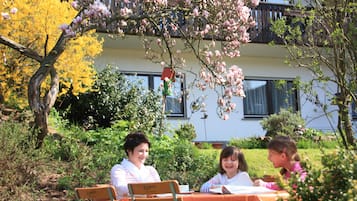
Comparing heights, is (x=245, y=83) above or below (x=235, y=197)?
above

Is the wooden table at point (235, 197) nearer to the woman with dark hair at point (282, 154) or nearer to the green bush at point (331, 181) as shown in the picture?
the woman with dark hair at point (282, 154)

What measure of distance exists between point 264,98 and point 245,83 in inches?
33.5

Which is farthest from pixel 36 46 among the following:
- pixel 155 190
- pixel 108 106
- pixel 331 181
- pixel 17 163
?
pixel 331 181

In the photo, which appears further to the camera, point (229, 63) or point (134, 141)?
point (229, 63)

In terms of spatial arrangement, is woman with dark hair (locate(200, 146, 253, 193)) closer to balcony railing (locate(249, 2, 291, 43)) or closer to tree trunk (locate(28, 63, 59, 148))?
tree trunk (locate(28, 63, 59, 148))

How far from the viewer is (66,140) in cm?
1030

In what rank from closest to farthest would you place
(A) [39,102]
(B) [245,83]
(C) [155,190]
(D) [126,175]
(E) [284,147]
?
(C) [155,190] < (E) [284,147] < (D) [126,175] < (A) [39,102] < (B) [245,83]

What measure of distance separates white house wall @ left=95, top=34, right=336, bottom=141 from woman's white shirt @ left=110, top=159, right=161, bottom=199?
9.53 m

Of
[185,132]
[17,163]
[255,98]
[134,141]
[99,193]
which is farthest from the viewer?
[255,98]

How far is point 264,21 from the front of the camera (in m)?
17.2

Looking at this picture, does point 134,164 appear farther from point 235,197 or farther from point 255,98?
point 255,98

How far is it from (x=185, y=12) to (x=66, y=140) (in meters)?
2.93

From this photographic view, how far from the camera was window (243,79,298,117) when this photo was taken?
61.9 feet

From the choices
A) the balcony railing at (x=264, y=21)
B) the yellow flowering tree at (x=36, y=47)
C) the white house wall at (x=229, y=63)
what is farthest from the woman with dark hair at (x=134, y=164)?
the balcony railing at (x=264, y=21)
